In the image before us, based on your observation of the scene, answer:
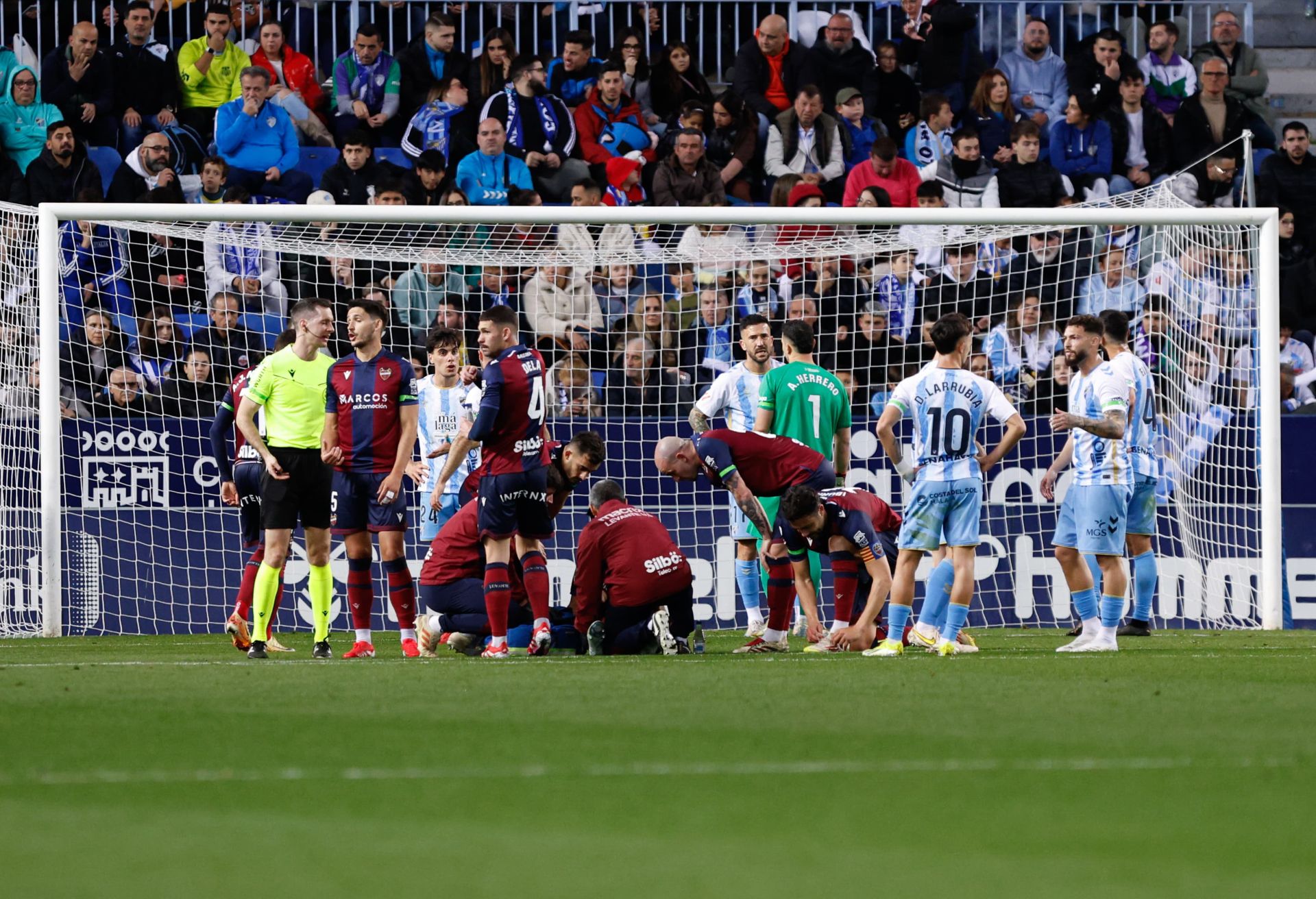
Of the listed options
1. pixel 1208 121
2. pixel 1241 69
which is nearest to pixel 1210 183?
pixel 1208 121

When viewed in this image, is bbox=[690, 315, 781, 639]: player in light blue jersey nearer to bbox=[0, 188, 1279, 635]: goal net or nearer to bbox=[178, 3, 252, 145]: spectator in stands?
bbox=[0, 188, 1279, 635]: goal net

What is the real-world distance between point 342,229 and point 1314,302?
8.63 metres

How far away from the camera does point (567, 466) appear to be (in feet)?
32.7

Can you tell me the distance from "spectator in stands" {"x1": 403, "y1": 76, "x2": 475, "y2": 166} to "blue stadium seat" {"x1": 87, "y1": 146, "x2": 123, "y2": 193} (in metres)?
2.56

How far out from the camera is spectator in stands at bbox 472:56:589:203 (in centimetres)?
1627

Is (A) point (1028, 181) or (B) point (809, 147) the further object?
(B) point (809, 147)

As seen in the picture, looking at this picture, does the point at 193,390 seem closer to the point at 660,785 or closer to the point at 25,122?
the point at 25,122

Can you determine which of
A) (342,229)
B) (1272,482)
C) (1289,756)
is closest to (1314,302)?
(1272,482)

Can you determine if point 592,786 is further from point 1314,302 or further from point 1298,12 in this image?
point 1298,12

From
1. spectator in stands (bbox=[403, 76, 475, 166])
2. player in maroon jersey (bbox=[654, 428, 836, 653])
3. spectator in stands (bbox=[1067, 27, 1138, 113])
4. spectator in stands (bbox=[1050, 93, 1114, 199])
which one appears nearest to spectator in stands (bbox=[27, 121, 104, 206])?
spectator in stands (bbox=[403, 76, 475, 166])

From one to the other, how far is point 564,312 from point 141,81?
5.11 metres

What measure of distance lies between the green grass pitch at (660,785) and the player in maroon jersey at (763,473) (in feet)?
6.37

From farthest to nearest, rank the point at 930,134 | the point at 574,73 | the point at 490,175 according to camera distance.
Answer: the point at 574,73 → the point at 930,134 → the point at 490,175

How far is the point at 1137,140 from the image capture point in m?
17.4
